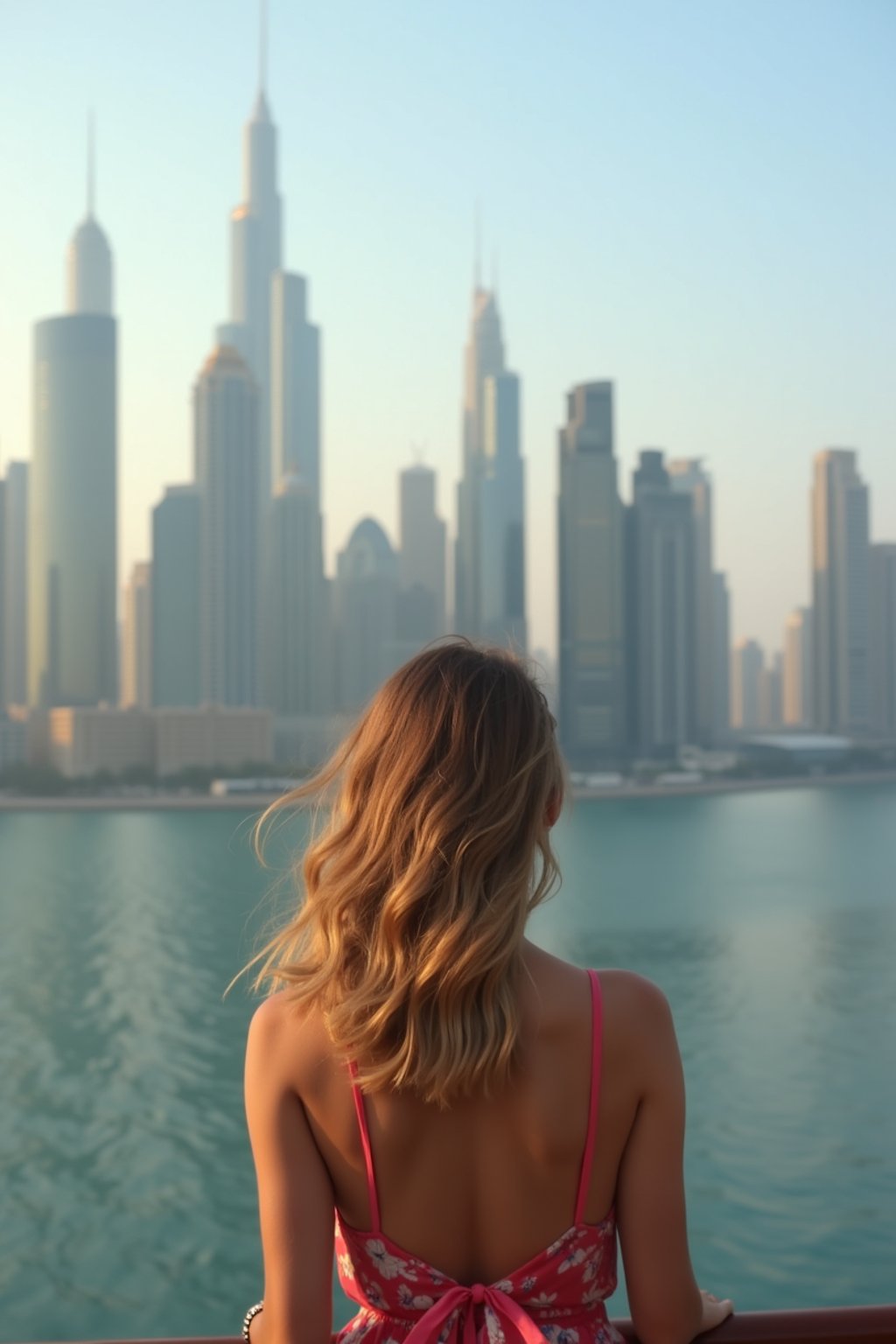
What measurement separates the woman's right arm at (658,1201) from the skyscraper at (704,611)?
67667 millimetres

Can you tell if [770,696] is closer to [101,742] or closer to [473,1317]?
[101,742]

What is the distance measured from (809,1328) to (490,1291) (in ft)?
0.68

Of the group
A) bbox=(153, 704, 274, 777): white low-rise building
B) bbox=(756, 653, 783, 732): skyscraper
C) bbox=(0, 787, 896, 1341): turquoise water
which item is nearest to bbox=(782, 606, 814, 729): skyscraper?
bbox=(756, 653, 783, 732): skyscraper

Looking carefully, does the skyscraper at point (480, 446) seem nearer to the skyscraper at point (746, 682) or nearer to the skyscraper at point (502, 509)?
the skyscraper at point (502, 509)

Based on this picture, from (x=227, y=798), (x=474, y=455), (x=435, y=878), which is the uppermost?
(x=474, y=455)

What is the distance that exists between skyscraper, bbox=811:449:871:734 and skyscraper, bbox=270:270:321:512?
59.2 metres

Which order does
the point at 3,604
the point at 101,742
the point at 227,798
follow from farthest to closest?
the point at 3,604, the point at 101,742, the point at 227,798

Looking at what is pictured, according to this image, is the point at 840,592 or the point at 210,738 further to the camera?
the point at 840,592

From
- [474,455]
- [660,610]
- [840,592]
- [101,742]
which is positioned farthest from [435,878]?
[474,455]

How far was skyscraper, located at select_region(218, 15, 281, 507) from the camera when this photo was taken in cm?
12500

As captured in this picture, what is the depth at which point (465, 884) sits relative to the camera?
0.79 m

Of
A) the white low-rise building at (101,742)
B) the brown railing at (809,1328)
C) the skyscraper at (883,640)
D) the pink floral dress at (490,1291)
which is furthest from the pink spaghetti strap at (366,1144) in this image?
the skyscraper at (883,640)

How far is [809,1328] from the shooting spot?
81cm

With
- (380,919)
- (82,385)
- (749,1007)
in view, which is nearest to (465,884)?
(380,919)
